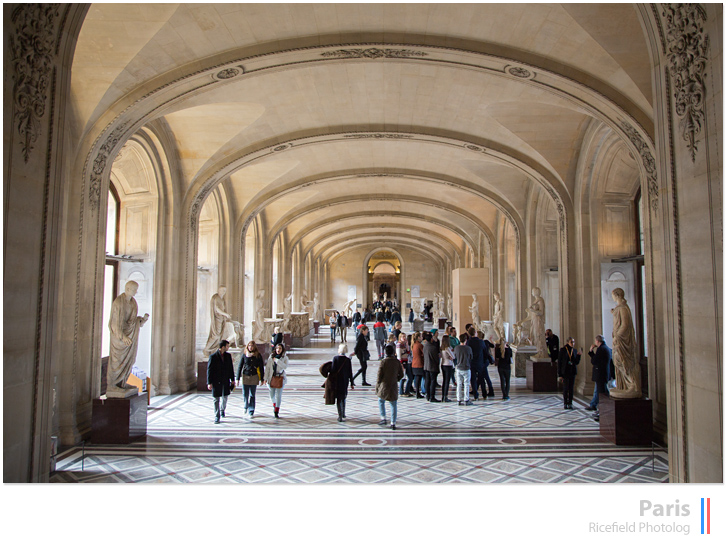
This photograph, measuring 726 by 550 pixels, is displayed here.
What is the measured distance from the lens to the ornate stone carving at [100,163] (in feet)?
25.4

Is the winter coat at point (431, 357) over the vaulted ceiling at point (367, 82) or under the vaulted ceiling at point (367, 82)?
under

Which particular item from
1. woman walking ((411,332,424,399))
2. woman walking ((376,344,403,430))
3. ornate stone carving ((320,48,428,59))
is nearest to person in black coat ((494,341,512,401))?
woman walking ((411,332,424,399))

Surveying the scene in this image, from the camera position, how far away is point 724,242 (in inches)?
137

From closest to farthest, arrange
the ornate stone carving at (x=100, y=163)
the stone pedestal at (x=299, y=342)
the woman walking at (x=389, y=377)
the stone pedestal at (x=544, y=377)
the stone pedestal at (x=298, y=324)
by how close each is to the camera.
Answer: the woman walking at (x=389, y=377) → the ornate stone carving at (x=100, y=163) → the stone pedestal at (x=544, y=377) → the stone pedestal at (x=299, y=342) → the stone pedestal at (x=298, y=324)

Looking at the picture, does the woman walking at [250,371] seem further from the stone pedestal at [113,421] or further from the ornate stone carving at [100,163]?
the ornate stone carving at [100,163]

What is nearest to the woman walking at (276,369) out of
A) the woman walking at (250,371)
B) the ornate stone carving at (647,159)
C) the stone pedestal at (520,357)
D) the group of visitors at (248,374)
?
the group of visitors at (248,374)

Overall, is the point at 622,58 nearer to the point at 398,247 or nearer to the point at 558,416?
the point at 558,416

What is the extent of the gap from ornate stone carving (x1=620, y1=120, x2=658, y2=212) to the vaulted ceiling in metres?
0.21

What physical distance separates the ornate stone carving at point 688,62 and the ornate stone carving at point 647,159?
3702mm

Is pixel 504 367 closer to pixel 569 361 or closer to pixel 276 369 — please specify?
pixel 569 361

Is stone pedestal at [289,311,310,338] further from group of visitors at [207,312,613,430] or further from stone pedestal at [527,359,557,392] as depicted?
stone pedestal at [527,359,557,392]

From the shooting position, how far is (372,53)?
7660 millimetres

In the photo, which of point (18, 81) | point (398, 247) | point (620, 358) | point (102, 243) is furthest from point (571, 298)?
point (398, 247)

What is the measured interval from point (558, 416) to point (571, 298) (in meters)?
3.31
